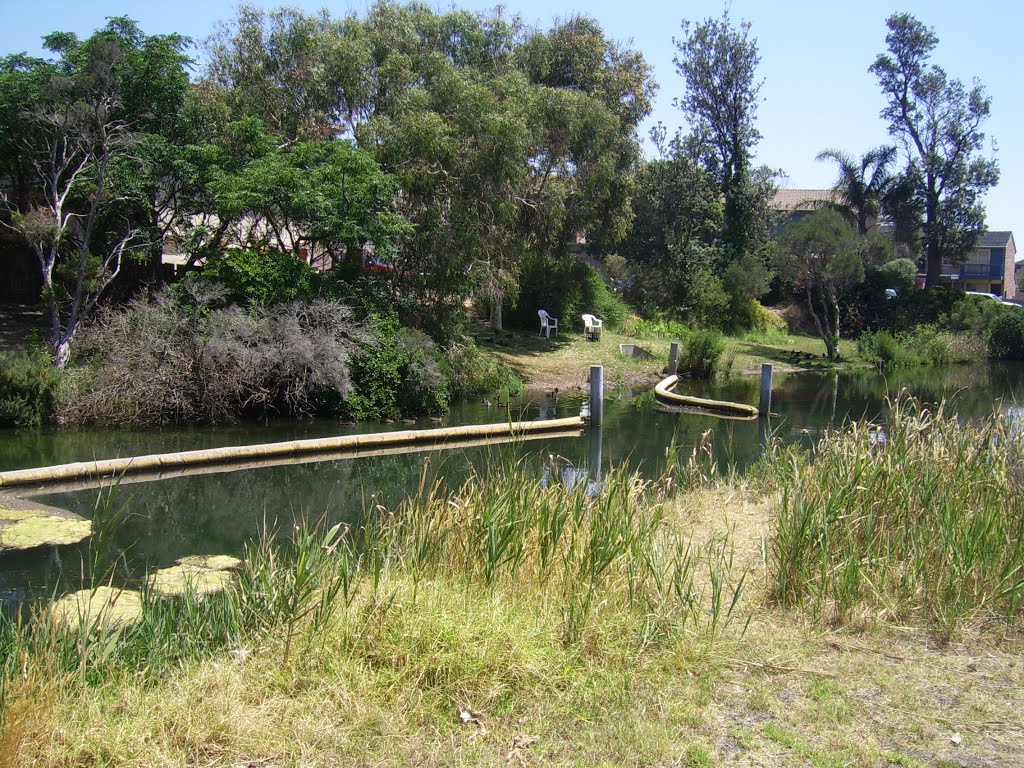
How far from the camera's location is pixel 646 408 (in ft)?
63.4

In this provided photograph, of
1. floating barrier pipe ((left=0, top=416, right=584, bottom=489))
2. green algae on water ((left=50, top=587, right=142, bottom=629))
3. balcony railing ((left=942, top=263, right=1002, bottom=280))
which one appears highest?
balcony railing ((left=942, top=263, right=1002, bottom=280))

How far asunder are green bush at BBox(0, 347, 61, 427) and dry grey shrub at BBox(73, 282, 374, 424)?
44 cm

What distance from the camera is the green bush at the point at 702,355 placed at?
2477cm

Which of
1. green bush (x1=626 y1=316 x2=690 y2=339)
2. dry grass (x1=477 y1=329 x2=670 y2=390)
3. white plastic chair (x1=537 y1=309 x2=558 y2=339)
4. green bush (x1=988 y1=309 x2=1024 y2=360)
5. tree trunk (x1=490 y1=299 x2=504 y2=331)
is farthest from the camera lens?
green bush (x1=988 y1=309 x2=1024 y2=360)

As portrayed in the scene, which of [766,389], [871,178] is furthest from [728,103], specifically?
[766,389]

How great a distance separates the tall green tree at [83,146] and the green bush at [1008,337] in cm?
2893

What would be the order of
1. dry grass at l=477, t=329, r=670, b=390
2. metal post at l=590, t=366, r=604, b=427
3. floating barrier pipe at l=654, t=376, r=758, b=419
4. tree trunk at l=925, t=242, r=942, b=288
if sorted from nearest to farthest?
1. metal post at l=590, t=366, r=604, b=427
2. floating barrier pipe at l=654, t=376, r=758, b=419
3. dry grass at l=477, t=329, r=670, b=390
4. tree trunk at l=925, t=242, r=942, b=288

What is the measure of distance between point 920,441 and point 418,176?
1413cm

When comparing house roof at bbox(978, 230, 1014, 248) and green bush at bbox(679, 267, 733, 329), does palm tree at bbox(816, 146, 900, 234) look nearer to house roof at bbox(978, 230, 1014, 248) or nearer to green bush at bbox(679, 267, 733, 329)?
green bush at bbox(679, 267, 733, 329)

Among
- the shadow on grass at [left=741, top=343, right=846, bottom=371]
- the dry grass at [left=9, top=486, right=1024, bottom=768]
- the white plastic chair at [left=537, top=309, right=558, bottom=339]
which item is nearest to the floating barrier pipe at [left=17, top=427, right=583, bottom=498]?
the dry grass at [left=9, top=486, right=1024, bottom=768]

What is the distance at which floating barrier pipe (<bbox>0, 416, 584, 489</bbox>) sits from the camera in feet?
35.1

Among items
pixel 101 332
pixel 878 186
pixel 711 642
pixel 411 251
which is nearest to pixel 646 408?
pixel 411 251

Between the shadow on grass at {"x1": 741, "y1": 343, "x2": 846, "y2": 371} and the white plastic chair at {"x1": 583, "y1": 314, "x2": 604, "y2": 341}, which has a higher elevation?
the white plastic chair at {"x1": 583, "y1": 314, "x2": 604, "y2": 341}

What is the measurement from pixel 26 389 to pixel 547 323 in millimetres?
15695
